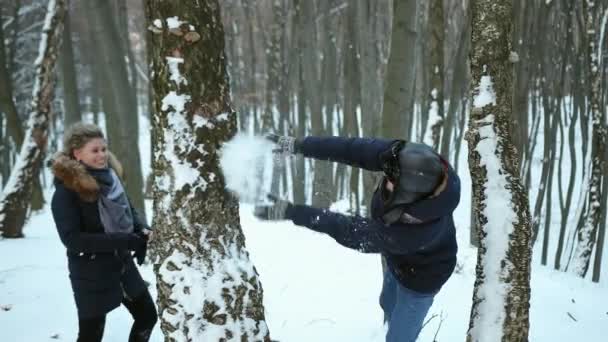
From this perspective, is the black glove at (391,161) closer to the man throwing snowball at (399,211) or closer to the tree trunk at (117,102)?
the man throwing snowball at (399,211)

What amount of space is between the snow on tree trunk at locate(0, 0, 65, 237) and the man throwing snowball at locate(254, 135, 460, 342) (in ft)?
15.6

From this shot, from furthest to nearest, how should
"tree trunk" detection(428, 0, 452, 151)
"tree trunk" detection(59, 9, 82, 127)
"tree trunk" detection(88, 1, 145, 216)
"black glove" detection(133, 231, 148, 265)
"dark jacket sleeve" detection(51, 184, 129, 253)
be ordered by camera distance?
"tree trunk" detection(59, 9, 82, 127) < "tree trunk" detection(428, 0, 452, 151) < "tree trunk" detection(88, 1, 145, 216) < "black glove" detection(133, 231, 148, 265) < "dark jacket sleeve" detection(51, 184, 129, 253)

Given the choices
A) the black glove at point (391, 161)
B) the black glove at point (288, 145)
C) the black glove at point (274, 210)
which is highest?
the black glove at point (288, 145)

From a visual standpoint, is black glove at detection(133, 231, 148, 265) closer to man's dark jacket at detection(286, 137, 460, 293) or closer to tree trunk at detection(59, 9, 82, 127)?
man's dark jacket at detection(286, 137, 460, 293)

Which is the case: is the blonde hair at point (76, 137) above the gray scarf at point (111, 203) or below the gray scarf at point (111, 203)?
above

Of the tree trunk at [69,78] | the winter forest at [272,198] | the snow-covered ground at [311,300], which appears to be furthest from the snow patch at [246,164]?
the tree trunk at [69,78]

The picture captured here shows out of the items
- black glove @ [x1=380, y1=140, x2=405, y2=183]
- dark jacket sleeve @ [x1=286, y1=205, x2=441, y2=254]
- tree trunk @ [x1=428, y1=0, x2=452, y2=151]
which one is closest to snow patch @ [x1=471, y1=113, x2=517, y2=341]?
dark jacket sleeve @ [x1=286, y1=205, x2=441, y2=254]

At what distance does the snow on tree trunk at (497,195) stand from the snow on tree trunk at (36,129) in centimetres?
524

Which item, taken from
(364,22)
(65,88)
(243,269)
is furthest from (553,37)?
(65,88)

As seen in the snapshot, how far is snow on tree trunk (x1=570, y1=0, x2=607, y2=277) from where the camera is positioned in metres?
7.14

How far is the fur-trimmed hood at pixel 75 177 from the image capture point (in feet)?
8.05

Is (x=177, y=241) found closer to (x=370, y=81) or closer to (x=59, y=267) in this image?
(x=59, y=267)

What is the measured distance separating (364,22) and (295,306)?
6623 millimetres

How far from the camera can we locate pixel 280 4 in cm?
1398
